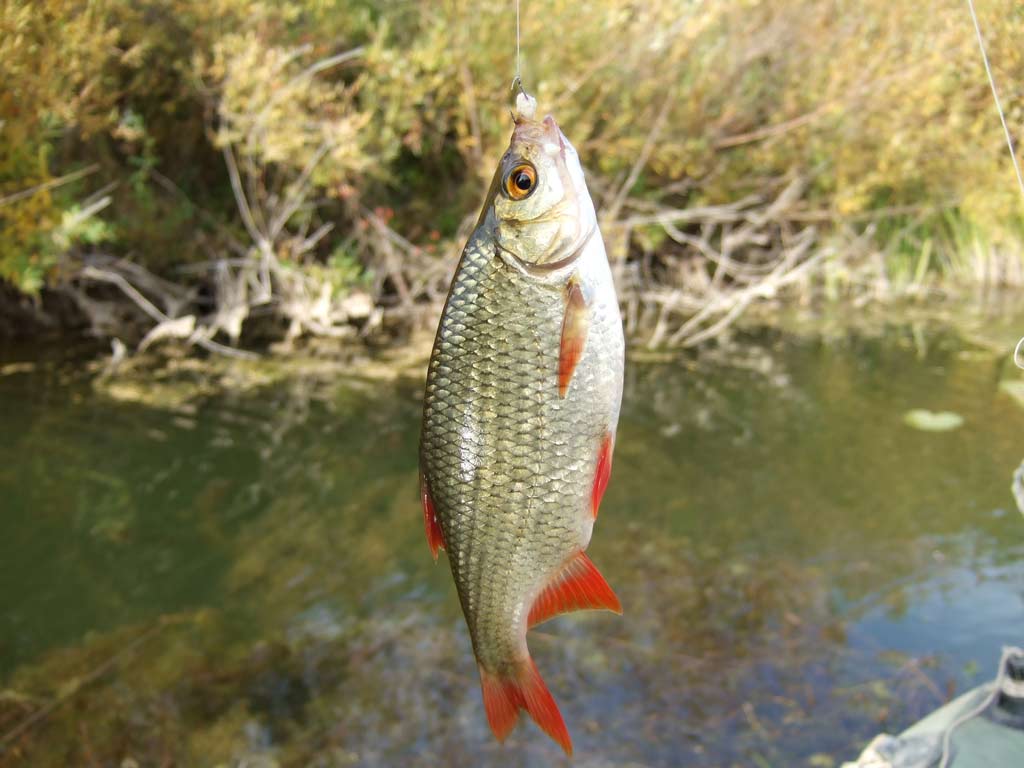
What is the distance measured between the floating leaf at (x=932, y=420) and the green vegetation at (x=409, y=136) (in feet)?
7.93

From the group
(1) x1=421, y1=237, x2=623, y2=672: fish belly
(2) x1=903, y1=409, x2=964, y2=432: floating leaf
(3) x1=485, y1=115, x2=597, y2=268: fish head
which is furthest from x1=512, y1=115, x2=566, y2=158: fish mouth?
(2) x1=903, y1=409, x2=964, y2=432: floating leaf

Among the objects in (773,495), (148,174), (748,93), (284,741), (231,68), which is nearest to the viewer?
(284,741)

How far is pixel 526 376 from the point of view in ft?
5.33

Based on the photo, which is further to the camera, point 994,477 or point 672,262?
point 672,262

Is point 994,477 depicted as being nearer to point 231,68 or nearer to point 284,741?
point 284,741

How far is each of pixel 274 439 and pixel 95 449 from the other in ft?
4.42

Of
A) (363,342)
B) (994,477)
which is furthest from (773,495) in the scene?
(363,342)

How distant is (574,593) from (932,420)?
721cm

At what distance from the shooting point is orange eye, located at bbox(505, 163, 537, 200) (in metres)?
1.65

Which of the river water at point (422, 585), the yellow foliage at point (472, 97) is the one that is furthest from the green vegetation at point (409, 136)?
the river water at point (422, 585)

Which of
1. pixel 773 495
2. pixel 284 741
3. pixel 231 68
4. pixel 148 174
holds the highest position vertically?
pixel 231 68

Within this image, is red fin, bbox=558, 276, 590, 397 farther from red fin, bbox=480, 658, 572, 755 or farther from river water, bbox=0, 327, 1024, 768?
river water, bbox=0, 327, 1024, 768

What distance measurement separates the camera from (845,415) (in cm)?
822

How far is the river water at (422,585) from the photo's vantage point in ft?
13.8
